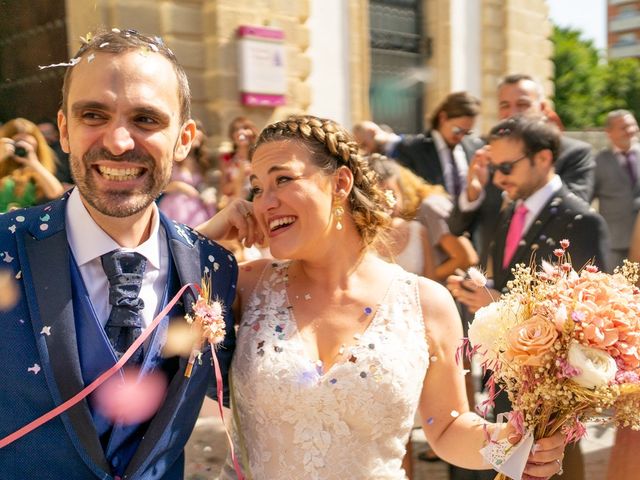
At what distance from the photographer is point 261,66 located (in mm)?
7730

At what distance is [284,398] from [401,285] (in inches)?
20.6

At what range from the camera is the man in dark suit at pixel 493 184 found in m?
4.62

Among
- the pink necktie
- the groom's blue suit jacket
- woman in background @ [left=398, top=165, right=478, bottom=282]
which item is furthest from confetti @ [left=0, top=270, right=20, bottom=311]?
woman in background @ [left=398, top=165, right=478, bottom=282]

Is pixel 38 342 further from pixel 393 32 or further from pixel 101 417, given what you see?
pixel 393 32

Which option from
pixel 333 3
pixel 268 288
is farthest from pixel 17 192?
pixel 333 3

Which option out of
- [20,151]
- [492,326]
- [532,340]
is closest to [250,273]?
[492,326]

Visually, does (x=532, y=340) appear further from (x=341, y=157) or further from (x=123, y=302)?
(x=123, y=302)

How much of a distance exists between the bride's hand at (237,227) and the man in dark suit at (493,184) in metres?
2.32

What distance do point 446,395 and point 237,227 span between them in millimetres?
788

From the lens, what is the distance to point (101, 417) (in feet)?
5.56

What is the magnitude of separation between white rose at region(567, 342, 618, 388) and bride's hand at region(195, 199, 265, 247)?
37.6 inches

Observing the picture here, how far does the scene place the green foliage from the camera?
155 ft

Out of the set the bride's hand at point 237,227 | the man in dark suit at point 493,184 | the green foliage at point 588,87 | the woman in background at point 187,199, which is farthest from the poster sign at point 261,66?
the green foliage at point 588,87

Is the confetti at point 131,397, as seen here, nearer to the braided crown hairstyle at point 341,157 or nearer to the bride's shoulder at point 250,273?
the bride's shoulder at point 250,273
